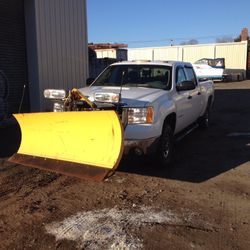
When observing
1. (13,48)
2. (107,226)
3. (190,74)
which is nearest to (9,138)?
(13,48)

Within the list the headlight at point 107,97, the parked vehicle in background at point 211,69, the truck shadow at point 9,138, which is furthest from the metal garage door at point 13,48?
the parked vehicle in background at point 211,69

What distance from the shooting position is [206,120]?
1070 centimetres

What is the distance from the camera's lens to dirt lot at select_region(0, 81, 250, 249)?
13.6ft

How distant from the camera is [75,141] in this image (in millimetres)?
5797

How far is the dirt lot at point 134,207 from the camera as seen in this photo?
414 centimetres

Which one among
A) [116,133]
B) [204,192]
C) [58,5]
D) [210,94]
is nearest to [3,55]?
[58,5]

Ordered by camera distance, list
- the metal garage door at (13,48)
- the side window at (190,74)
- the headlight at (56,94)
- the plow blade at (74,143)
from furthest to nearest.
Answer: the metal garage door at (13,48), the side window at (190,74), the headlight at (56,94), the plow blade at (74,143)

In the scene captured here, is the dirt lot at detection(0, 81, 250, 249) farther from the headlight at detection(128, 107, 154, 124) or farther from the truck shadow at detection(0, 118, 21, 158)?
the headlight at detection(128, 107, 154, 124)

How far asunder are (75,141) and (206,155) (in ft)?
10.4

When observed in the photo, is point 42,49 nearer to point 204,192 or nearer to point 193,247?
point 204,192

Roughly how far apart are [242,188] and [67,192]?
2.56 meters

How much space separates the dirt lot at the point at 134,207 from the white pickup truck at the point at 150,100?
1.96ft

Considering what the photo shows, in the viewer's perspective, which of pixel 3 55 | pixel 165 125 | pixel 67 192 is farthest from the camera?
pixel 3 55

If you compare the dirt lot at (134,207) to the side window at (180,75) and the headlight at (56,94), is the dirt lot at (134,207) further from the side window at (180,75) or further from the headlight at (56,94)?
the side window at (180,75)
